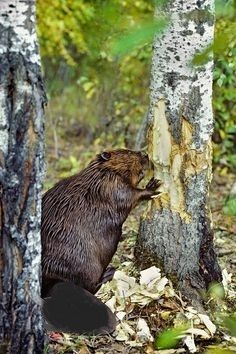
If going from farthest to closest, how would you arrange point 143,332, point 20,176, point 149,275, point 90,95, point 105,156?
point 90,95, point 105,156, point 149,275, point 143,332, point 20,176

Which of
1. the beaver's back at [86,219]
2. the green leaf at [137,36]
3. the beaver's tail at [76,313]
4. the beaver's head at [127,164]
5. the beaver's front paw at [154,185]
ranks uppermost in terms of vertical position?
the green leaf at [137,36]

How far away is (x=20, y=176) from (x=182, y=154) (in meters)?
1.19

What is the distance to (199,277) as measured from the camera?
355 centimetres

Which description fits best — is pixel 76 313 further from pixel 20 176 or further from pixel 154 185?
pixel 20 176

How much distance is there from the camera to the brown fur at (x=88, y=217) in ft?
10.9

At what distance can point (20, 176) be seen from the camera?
2391 millimetres

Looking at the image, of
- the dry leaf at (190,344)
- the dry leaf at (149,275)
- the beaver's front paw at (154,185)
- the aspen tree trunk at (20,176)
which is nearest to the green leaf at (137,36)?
the aspen tree trunk at (20,176)

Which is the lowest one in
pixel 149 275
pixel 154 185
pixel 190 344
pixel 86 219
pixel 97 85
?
pixel 190 344

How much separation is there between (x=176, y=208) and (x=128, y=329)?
0.60 meters

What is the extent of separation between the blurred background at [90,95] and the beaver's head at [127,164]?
213 cm

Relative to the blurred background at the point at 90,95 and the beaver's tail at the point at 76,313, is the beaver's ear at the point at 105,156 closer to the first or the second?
the beaver's tail at the point at 76,313

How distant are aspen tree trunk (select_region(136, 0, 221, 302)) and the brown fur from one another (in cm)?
13

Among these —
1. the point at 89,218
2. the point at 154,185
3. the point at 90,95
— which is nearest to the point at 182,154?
the point at 154,185

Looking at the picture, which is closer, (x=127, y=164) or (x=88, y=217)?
(x=88, y=217)
